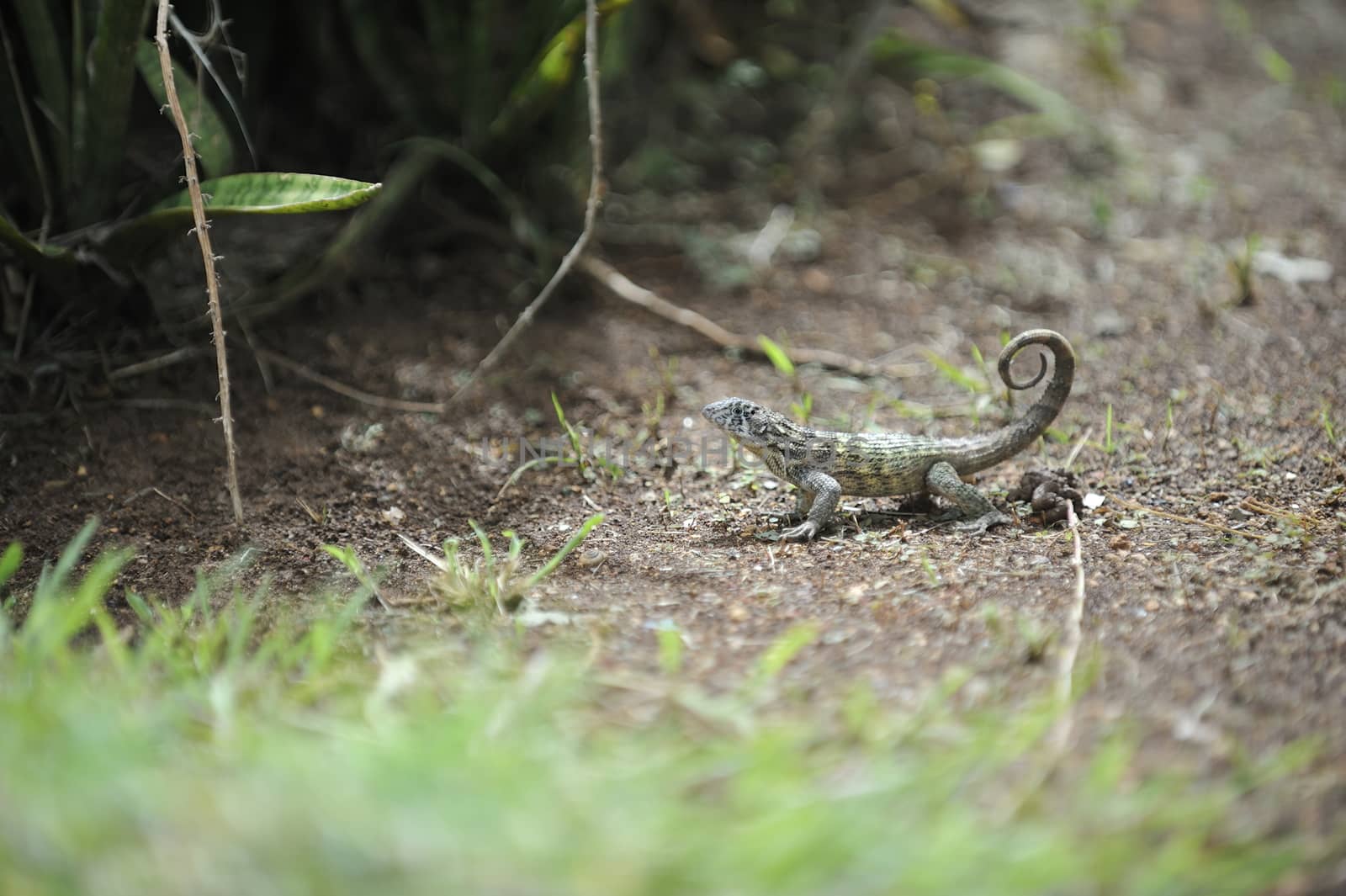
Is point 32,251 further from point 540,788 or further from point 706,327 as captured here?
point 540,788

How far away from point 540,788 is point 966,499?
7.09 feet

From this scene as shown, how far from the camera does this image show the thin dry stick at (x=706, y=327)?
5.16m

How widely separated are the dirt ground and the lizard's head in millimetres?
305

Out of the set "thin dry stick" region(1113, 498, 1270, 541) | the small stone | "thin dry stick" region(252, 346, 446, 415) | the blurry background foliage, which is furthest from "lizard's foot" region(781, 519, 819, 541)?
the small stone

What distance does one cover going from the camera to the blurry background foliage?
410 centimetres

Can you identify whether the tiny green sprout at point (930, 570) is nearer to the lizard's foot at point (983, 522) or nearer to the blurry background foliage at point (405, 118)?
the lizard's foot at point (983, 522)

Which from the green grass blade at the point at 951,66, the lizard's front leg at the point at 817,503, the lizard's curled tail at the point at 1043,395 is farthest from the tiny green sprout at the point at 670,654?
the green grass blade at the point at 951,66

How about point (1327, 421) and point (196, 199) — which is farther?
point (1327, 421)

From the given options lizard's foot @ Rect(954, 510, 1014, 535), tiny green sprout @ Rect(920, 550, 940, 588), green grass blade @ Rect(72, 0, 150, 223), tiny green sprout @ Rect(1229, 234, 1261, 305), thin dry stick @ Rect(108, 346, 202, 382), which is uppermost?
green grass blade @ Rect(72, 0, 150, 223)

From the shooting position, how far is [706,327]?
17.5 feet

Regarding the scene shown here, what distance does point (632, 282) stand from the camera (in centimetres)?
577

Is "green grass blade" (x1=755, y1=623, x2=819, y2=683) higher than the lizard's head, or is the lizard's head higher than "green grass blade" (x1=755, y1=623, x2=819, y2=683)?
the lizard's head

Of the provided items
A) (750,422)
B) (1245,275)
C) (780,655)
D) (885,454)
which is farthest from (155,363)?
(1245,275)

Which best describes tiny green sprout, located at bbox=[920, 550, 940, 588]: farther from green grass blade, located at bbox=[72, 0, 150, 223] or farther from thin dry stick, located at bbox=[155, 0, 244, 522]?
green grass blade, located at bbox=[72, 0, 150, 223]
